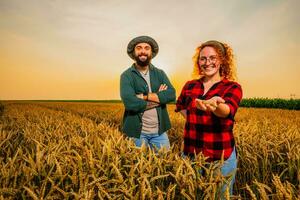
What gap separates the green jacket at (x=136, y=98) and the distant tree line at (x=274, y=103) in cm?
3383

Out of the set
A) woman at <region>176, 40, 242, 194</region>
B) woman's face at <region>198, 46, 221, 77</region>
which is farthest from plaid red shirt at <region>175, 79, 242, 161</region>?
woman's face at <region>198, 46, 221, 77</region>

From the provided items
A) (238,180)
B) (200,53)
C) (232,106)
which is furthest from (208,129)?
(238,180)

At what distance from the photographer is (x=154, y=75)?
4395 mm

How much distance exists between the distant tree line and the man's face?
34.1 metres

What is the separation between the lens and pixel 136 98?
4039 millimetres

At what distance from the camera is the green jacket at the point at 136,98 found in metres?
4.00

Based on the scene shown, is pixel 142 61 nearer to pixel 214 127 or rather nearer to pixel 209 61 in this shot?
pixel 209 61

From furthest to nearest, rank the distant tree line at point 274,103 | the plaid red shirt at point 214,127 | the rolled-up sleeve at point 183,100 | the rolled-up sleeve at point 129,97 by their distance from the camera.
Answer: the distant tree line at point 274,103 → the rolled-up sleeve at point 129,97 → the rolled-up sleeve at point 183,100 → the plaid red shirt at point 214,127

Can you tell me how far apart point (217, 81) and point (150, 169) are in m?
1.09

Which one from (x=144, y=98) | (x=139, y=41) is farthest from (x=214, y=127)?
(x=139, y=41)

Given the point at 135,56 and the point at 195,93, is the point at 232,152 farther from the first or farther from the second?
the point at 135,56

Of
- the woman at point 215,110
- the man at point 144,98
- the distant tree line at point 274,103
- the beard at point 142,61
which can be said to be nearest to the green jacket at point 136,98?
the man at point 144,98

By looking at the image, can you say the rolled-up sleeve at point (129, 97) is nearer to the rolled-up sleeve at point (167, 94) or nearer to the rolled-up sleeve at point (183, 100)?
the rolled-up sleeve at point (167, 94)

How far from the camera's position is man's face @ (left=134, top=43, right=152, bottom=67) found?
13.3 ft
